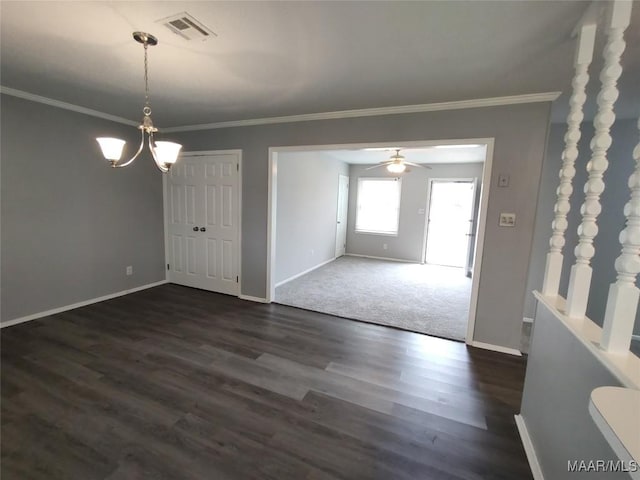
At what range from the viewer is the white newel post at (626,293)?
113 centimetres

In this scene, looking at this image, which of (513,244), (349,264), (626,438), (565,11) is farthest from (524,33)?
(349,264)

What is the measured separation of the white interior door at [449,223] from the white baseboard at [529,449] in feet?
17.1

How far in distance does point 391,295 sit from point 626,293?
3.52 meters

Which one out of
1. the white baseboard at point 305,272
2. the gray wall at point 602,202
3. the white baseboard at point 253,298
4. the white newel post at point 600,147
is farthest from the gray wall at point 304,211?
the white newel post at point 600,147

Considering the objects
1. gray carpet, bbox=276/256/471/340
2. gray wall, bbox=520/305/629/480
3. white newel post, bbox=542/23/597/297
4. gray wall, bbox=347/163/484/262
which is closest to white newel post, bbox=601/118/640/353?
gray wall, bbox=520/305/629/480

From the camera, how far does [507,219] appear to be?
289cm

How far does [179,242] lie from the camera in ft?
15.4

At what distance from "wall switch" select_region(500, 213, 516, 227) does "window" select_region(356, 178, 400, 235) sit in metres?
4.49

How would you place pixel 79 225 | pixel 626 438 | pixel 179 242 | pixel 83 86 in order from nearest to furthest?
pixel 626 438
pixel 83 86
pixel 79 225
pixel 179 242

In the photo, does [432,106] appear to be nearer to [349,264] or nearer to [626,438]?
[626,438]

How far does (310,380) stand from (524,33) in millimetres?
2774

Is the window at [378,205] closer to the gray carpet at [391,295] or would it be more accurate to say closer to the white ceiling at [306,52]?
the gray carpet at [391,295]

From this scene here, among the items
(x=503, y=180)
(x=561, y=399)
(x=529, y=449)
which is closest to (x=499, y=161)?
(x=503, y=180)

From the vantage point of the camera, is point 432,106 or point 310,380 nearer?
point 310,380
